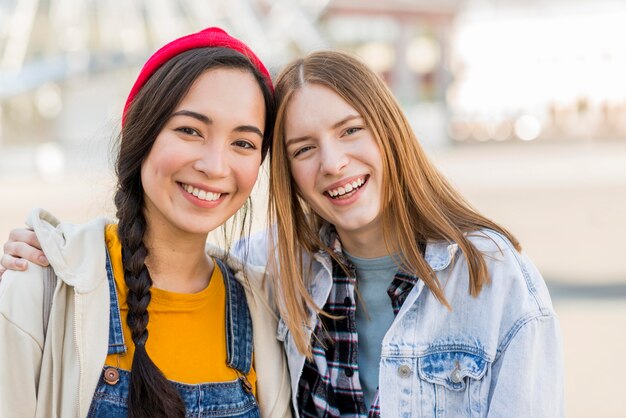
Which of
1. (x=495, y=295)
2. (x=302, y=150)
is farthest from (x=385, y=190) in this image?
(x=495, y=295)

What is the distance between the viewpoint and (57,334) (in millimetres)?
2191

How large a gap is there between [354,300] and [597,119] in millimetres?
39184

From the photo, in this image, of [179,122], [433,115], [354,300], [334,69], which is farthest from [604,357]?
[433,115]

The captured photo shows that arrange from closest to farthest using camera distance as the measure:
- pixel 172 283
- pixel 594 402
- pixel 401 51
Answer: pixel 172 283 → pixel 594 402 → pixel 401 51

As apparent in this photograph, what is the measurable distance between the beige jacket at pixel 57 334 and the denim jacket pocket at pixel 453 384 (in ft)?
3.36

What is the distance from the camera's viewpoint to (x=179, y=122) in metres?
2.43

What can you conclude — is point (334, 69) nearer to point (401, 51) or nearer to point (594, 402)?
point (594, 402)

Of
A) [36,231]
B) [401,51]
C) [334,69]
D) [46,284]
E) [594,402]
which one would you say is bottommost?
[594,402]

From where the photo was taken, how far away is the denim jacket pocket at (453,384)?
7.88 ft

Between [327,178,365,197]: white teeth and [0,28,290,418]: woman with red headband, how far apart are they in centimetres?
28

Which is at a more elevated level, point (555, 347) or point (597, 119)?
point (597, 119)

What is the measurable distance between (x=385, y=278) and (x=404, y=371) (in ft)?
1.21

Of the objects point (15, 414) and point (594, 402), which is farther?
point (594, 402)

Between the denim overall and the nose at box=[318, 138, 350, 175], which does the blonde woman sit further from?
the denim overall
